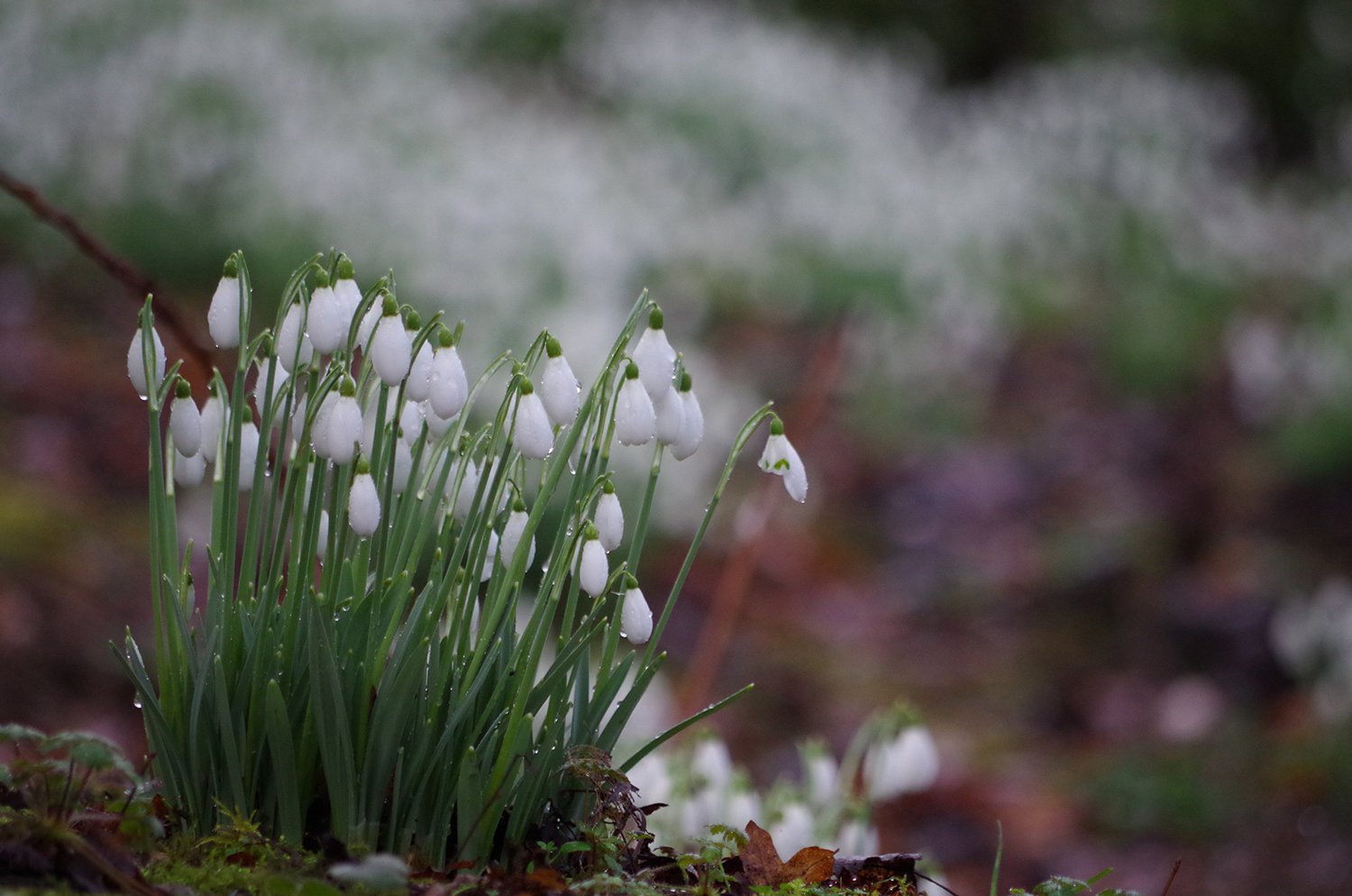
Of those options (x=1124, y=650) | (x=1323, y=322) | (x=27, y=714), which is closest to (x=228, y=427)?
(x=27, y=714)

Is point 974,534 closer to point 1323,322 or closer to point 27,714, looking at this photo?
point 1323,322

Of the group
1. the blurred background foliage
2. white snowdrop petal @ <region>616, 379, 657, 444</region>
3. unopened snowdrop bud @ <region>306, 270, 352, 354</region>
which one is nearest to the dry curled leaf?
white snowdrop petal @ <region>616, 379, 657, 444</region>

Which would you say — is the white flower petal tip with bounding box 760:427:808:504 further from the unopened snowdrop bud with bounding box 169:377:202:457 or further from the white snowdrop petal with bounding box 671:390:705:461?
the unopened snowdrop bud with bounding box 169:377:202:457

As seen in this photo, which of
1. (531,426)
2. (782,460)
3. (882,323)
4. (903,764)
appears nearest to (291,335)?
(531,426)

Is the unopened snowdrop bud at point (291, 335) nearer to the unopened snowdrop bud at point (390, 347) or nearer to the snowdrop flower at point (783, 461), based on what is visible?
the unopened snowdrop bud at point (390, 347)

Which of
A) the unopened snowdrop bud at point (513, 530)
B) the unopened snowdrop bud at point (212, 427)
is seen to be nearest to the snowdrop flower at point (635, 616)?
the unopened snowdrop bud at point (513, 530)

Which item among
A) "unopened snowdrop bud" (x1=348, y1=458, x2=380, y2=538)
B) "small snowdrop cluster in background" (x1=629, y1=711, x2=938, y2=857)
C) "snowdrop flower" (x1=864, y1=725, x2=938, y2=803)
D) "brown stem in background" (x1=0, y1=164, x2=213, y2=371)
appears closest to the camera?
"unopened snowdrop bud" (x1=348, y1=458, x2=380, y2=538)
